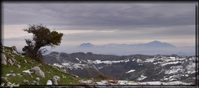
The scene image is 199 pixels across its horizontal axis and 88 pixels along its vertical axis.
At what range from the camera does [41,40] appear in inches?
1502

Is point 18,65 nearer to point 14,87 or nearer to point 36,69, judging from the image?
point 36,69

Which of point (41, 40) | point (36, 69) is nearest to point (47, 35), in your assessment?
point (41, 40)

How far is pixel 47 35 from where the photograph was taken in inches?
1497

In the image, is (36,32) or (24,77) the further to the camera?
(36,32)

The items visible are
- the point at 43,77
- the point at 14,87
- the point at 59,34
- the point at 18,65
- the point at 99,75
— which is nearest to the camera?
the point at 14,87

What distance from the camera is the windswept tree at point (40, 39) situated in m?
37.9

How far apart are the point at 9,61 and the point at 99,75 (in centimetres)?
629

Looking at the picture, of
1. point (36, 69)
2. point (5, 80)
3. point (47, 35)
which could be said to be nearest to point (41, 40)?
point (47, 35)

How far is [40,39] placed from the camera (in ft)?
124

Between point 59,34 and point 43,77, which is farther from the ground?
point 59,34

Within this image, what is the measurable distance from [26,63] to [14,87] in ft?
28.5

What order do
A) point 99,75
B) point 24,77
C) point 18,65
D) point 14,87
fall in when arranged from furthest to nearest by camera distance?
point 99,75 → point 18,65 → point 24,77 → point 14,87

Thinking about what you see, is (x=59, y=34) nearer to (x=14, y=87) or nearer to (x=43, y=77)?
(x=43, y=77)

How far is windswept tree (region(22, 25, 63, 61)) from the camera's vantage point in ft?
124
